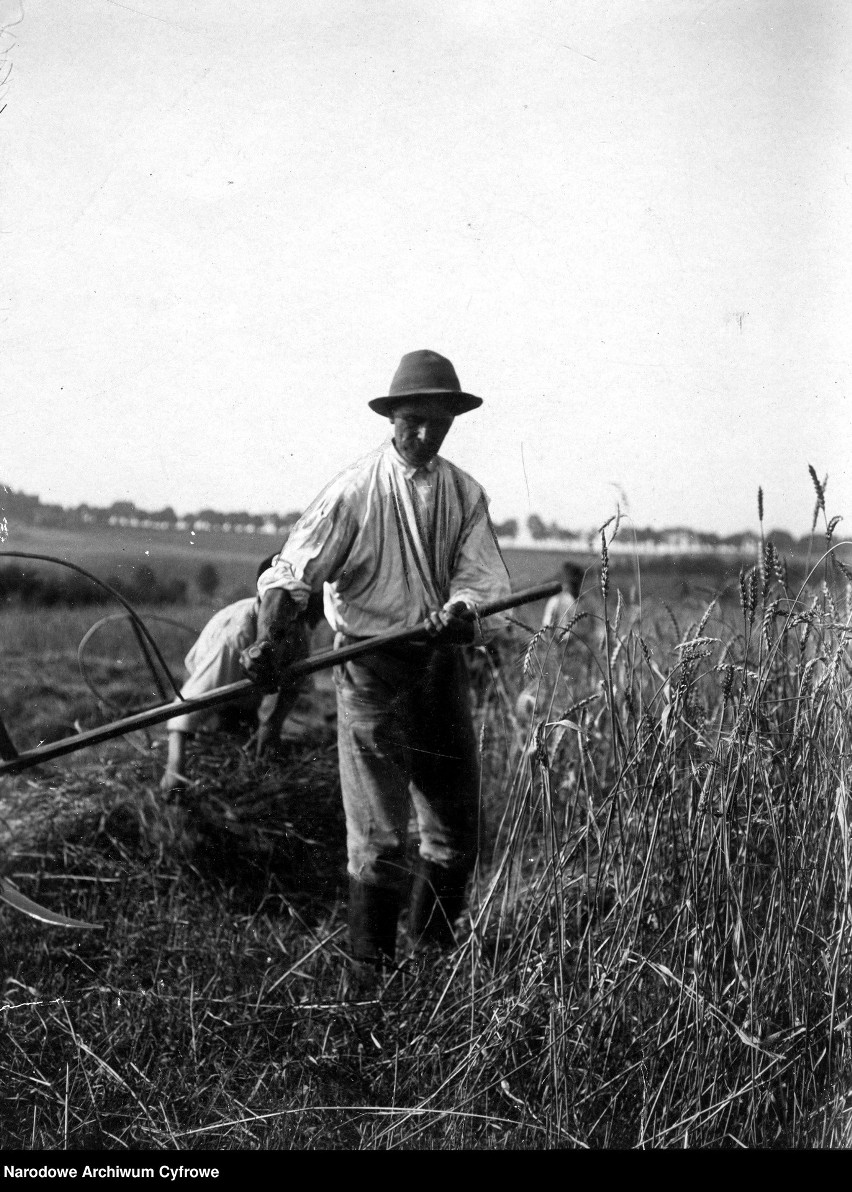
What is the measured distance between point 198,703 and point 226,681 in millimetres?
642

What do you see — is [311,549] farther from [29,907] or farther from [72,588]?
[72,588]

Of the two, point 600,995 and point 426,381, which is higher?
point 426,381

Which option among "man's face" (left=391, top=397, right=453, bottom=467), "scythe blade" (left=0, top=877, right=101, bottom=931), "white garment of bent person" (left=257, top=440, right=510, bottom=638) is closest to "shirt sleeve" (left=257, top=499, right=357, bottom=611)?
"white garment of bent person" (left=257, top=440, right=510, bottom=638)

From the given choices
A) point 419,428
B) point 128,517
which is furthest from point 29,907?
point 419,428

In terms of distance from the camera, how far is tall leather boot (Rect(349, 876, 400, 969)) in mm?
3252

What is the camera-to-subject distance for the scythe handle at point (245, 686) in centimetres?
300

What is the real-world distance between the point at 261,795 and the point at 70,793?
90 centimetres

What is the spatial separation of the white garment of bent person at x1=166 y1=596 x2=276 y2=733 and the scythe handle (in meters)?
0.18

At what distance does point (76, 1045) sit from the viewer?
297cm

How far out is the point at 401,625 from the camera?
10.4 feet

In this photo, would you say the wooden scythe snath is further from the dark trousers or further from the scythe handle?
the dark trousers

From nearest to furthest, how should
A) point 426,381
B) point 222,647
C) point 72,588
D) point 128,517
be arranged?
1. point 426,381
2. point 128,517
3. point 222,647
4. point 72,588
